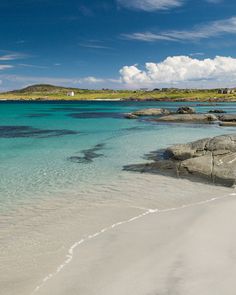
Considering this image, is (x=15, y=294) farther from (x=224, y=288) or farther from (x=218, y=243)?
(x=218, y=243)

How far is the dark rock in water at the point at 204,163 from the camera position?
70.1 feet

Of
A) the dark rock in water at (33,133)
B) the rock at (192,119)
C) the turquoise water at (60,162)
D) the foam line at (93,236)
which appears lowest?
the foam line at (93,236)

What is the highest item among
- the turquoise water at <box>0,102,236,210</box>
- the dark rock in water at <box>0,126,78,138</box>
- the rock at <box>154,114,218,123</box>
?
the rock at <box>154,114,218,123</box>

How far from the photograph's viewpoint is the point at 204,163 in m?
22.6

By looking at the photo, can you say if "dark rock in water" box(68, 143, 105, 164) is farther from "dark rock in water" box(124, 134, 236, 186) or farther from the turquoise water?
"dark rock in water" box(124, 134, 236, 186)

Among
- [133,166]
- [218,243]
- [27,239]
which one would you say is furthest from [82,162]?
[218,243]

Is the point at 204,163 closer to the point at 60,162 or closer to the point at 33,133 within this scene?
the point at 60,162

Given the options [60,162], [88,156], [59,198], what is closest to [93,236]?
[59,198]

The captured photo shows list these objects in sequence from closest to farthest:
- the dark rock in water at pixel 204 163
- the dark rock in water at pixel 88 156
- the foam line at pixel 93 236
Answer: the foam line at pixel 93 236 → the dark rock in water at pixel 204 163 → the dark rock in water at pixel 88 156

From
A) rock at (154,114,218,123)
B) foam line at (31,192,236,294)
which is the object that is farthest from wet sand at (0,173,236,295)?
rock at (154,114,218,123)

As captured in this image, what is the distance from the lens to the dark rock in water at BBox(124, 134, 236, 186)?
2138cm

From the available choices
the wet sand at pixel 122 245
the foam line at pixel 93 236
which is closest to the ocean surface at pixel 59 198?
the wet sand at pixel 122 245

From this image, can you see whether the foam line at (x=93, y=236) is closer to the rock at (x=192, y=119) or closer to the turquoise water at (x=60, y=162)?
the turquoise water at (x=60, y=162)

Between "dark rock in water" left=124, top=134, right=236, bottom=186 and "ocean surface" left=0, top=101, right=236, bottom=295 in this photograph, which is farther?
"dark rock in water" left=124, top=134, right=236, bottom=186
